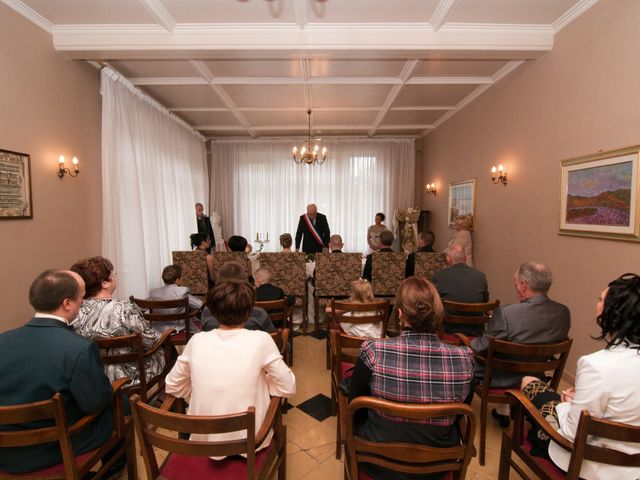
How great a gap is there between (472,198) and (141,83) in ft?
16.1

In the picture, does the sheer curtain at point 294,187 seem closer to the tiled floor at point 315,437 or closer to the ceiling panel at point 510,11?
the ceiling panel at point 510,11

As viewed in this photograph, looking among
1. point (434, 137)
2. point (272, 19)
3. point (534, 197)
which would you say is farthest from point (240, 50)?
point (434, 137)

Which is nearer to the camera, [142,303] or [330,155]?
[142,303]

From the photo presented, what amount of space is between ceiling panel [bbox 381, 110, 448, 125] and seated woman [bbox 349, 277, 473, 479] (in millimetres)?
5186

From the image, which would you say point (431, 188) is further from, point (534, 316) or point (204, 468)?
point (204, 468)

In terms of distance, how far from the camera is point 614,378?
111 centimetres

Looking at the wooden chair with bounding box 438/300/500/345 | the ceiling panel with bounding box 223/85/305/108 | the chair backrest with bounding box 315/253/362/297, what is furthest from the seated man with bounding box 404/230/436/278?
→ the ceiling panel with bounding box 223/85/305/108

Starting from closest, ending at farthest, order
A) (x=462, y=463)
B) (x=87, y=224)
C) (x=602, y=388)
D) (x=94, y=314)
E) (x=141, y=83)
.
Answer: (x=602, y=388), (x=462, y=463), (x=94, y=314), (x=87, y=224), (x=141, y=83)

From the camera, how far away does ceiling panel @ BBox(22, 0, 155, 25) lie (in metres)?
2.76

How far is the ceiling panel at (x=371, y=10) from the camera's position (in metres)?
2.76

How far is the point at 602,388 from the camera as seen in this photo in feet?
3.68

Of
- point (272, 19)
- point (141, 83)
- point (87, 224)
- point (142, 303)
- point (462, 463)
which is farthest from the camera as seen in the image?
point (141, 83)

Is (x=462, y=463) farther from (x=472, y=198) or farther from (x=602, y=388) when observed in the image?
(x=472, y=198)

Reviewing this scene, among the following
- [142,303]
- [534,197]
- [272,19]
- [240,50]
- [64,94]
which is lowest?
[142,303]
